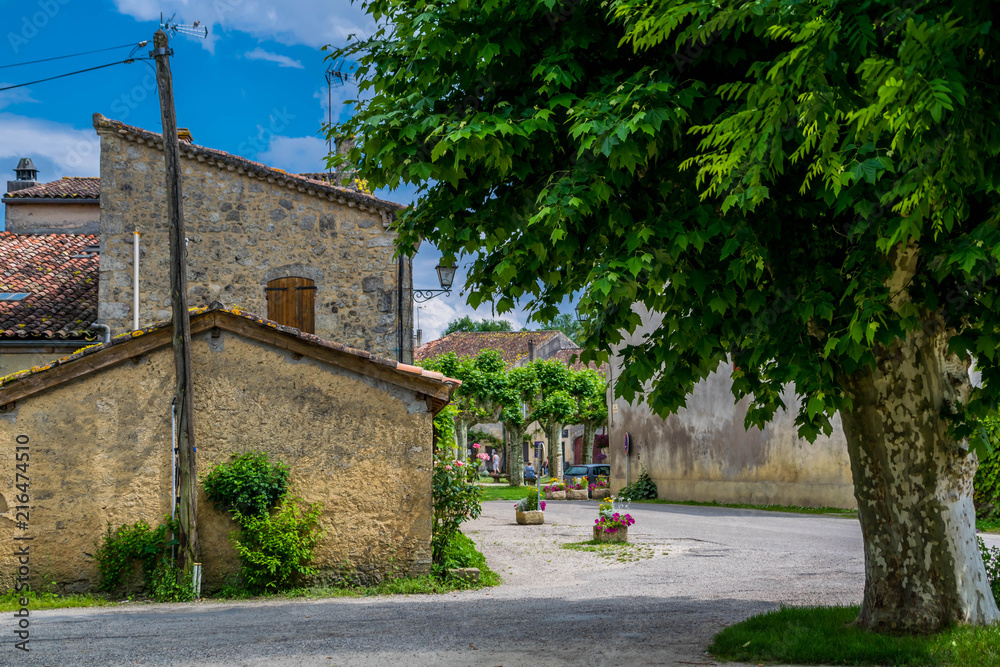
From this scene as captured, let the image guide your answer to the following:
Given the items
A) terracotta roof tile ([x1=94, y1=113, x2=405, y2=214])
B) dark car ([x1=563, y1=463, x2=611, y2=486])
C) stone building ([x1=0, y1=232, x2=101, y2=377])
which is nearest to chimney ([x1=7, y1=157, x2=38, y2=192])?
stone building ([x1=0, y1=232, x2=101, y2=377])

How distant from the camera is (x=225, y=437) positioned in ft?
34.4

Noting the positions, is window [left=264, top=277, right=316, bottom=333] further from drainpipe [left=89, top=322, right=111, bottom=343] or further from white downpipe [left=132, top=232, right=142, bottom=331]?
drainpipe [left=89, top=322, right=111, bottom=343]

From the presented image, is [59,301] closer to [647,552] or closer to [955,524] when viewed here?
[647,552]

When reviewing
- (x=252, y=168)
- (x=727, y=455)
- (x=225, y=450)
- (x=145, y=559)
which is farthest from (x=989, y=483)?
(x=252, y=168)

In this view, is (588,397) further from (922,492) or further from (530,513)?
(922,492)

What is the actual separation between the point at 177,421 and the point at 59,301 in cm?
747

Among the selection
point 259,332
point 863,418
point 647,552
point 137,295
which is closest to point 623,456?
point 647,552

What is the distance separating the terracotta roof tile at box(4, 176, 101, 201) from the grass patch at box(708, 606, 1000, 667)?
20309 mm

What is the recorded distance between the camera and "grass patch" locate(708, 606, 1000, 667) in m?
5.75

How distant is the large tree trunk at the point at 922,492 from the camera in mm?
6211

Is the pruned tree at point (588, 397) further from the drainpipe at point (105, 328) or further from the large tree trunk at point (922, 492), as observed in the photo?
the large tree trunk at point (922, 492)

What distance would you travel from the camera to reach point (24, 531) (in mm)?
9914

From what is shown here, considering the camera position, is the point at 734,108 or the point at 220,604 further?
the point at 220,604

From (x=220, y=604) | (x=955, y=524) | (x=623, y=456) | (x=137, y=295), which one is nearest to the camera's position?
(x=955, y=524)
